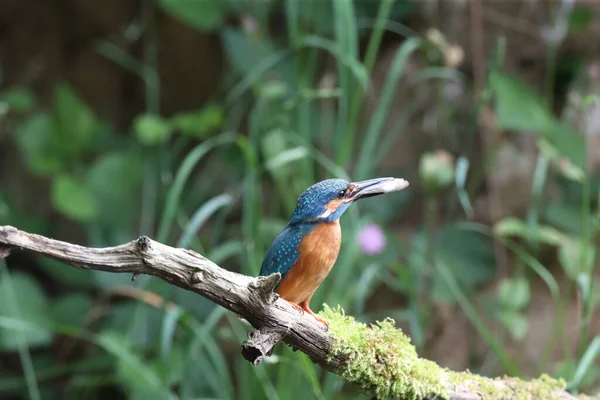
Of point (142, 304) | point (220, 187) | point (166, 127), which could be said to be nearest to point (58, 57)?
point (220, 187)

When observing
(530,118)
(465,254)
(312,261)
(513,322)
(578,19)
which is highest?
(578,19)

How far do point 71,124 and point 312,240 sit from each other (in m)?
1.89

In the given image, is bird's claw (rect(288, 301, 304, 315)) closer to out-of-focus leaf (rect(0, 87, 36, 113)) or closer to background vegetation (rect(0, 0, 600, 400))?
background vegetation (rect(0, 0, 600, 400))

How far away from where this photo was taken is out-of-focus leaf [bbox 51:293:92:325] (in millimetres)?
2533

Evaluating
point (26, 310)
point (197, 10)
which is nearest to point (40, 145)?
point (26, 310)

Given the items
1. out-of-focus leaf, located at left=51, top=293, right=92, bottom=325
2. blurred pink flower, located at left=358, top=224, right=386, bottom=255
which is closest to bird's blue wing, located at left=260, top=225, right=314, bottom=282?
blurred pink flower, located at left=358, top=224, right=386, bottom=255

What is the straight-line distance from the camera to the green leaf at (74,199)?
2.43 meters

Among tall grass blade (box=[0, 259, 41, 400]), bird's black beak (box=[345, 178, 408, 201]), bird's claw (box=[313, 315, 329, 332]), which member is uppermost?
tall grass blade (box=[0, 259, 41, 400])

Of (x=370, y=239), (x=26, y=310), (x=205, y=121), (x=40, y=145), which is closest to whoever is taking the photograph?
(x=370, y=239)

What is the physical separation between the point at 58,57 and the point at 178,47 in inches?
26.0

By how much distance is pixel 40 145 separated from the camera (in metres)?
2.71

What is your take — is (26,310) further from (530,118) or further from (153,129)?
(530,118)

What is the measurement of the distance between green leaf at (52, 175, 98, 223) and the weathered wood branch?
1543mm

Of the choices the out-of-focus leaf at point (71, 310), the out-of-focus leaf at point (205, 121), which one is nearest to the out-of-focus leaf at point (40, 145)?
the out-of-focus leaf at point (71, 310)
